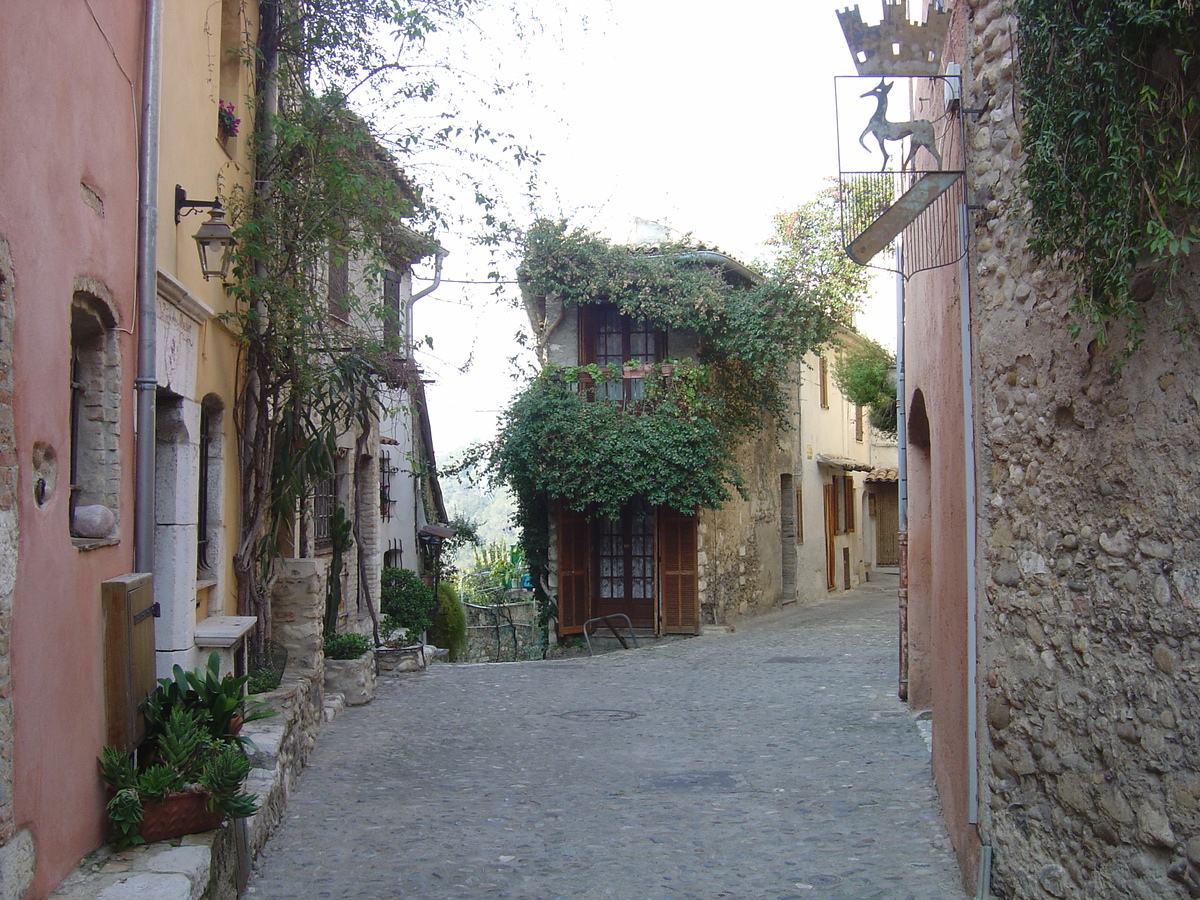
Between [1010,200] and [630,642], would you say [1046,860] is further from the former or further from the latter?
[630,642]

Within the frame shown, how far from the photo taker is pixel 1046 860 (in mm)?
3879

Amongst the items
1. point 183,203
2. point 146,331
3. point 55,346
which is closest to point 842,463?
point 183,203

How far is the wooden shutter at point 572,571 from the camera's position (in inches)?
620

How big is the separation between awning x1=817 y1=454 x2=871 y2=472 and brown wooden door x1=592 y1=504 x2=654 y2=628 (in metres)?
6.80

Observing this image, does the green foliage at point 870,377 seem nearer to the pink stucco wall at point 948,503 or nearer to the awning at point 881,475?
the pink stucco wall at point 948,503

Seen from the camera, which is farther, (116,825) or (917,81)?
(917,81)

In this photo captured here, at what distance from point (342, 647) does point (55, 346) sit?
615 centimetres

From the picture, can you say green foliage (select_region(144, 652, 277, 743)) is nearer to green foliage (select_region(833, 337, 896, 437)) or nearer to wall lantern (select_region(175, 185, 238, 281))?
wall lantern (select_region(175, 185, 238, 281))

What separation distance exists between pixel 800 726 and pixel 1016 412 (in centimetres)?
500

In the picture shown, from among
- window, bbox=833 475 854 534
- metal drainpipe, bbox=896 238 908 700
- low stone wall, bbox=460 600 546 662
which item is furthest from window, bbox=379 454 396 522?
window, bbox=833 475 854 534

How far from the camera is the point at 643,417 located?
49.4 feet

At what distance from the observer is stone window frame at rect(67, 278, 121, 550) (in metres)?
4.64

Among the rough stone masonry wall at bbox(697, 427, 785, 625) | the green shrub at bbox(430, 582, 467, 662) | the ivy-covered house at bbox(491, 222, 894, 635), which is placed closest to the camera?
the ivy-covered house at bbox(491, 222, 894, 635)

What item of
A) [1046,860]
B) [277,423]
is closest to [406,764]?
[277,423]
